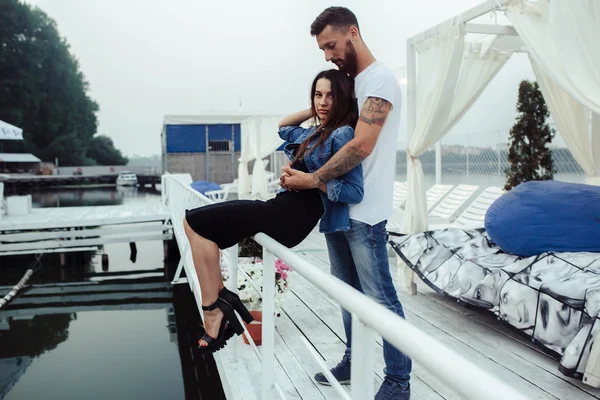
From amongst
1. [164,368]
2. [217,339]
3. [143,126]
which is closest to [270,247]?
[217,339]

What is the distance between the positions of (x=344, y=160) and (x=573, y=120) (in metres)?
3.70

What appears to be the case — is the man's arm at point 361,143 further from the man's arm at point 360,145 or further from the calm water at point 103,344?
the calm water at point 103,344

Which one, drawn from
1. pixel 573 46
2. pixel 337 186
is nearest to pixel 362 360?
pixel 337 186

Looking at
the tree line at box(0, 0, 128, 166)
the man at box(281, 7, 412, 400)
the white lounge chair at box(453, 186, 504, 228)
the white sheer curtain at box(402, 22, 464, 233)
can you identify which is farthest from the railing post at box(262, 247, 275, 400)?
the tree line at box(0, 0, 128, 166)

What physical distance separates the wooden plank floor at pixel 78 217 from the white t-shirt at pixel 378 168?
29.9ft

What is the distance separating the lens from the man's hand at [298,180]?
5.86ft

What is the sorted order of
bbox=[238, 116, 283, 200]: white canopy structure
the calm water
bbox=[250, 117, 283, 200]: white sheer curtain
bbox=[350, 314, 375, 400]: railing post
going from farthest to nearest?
bbox=[238, 116, 283, 200]: white canopy structure
bbox=[250, 117, 283, 200]: white sheer curtain
the calm water
bbox=[350, 314, 375, 400]: railing post

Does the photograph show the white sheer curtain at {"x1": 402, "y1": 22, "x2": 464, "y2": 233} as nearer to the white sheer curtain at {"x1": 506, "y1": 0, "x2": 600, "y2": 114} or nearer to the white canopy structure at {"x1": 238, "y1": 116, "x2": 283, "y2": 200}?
the white sheer curtain at {"x1": 506, "y1": 0, "x2": 600, "y2": 114}

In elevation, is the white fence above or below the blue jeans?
above

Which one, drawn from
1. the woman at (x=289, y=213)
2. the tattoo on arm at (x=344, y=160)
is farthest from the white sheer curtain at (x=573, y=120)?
the tattoo on arm at (x=344, y=160)

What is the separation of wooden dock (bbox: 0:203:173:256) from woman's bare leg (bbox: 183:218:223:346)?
8.70 meters

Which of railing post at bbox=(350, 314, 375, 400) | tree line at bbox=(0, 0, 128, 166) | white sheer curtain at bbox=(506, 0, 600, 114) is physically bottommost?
railing post at bbox=(350, 314, 375, 400)

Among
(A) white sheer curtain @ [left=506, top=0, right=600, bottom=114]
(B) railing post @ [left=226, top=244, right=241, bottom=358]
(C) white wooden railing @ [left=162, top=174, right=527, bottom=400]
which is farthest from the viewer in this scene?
(A) white sheer curtain @ [left=506, top=0, right=600, bottom=114]

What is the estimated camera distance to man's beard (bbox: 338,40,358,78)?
186cm
